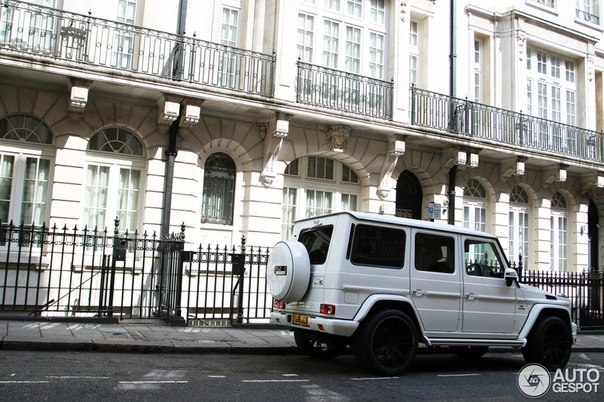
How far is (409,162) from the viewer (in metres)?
16.9

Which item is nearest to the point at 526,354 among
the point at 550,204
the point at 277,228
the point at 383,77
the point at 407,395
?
the point at 407,395

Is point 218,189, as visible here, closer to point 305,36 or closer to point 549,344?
point 305,36

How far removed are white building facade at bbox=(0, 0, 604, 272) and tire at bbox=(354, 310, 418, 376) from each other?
6638mm

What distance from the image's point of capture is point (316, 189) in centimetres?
1588

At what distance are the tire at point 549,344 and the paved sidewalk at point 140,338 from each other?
3.97 m

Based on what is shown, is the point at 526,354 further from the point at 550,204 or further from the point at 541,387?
the point at 550,204

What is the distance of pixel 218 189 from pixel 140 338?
5.56 meters

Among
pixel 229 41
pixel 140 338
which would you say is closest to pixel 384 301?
pixel 140 338

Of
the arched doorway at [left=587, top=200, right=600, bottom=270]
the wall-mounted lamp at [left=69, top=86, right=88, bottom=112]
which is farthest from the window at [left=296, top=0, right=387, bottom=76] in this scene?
the arched doorway at [left=587, top=200, right=600, bottom=270]

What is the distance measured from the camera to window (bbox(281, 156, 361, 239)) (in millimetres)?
15492

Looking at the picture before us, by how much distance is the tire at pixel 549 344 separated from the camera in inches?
373

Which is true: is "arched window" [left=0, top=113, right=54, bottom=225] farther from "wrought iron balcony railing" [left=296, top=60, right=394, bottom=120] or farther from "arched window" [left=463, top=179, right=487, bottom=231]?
"arched window" [left=463, top=179, right=487, bottom=231]

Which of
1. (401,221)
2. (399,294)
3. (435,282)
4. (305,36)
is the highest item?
(305,36)

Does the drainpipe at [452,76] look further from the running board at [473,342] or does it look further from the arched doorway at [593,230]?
the running board at [473,342]
